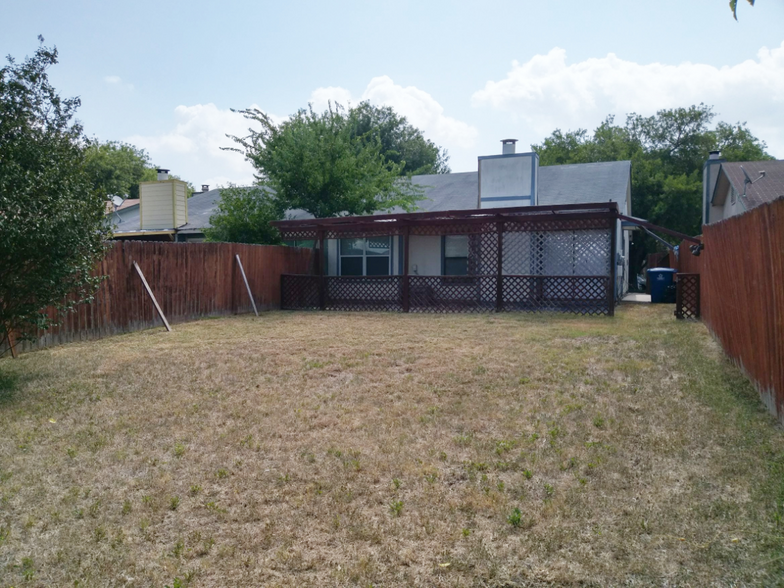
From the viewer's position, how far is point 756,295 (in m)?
5.71

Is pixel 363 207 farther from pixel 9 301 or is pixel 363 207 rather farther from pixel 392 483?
pixel 392 483

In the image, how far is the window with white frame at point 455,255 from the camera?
18.0 m

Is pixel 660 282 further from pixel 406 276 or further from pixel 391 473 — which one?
pixel 391 473

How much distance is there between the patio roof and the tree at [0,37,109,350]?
8.97 m

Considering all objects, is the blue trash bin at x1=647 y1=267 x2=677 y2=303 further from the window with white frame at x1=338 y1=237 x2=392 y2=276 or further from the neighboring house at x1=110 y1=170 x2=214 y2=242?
the neighboring house at x1=110 y1=170 x2=214 y2=242

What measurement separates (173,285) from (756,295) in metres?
10.5

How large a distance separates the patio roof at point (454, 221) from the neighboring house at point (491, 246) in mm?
25

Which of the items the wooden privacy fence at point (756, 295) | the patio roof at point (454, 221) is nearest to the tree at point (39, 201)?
the wooden privacy fence at point (756, 295)

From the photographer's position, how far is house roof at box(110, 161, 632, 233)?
18734 mm

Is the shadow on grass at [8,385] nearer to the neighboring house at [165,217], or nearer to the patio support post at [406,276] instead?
the patio support post at [406,276]

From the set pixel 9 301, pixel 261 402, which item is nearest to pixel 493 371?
pixel 261 402

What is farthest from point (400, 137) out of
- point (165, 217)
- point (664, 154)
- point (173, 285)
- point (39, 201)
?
point (39, 201)

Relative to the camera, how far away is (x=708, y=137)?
111 feet

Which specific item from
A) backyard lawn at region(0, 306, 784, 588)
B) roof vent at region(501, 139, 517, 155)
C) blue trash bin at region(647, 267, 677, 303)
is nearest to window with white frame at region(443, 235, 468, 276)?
roof vent at region(501, 139, 517, 155)
